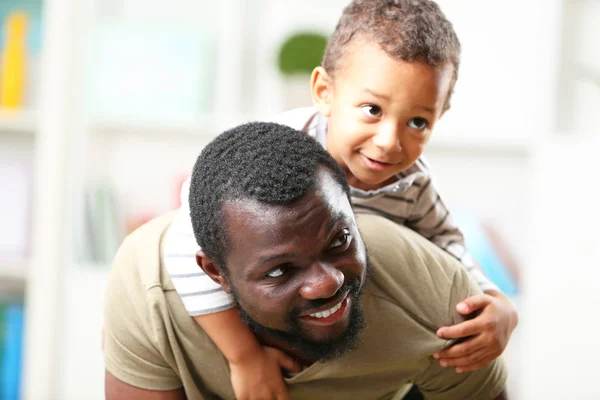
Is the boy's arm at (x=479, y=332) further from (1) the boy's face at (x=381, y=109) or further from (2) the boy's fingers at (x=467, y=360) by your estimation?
(1) the boy's face at (x=381, y=109)

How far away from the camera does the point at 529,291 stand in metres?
1.43

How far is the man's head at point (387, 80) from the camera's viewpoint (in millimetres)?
524

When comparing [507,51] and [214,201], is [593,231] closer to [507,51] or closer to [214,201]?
[507,51]

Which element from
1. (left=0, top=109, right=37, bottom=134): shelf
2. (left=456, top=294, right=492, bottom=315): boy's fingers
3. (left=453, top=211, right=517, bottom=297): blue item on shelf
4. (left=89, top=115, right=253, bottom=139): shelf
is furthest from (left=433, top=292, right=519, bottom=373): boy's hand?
(left=0, top=109, right=37, bottom=134): shelf

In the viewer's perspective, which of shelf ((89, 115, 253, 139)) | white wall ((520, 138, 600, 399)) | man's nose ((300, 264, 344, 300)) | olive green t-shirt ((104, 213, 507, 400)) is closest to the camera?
man's nose ((300, 264, 344, 300))

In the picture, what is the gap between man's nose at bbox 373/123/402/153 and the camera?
542 mm

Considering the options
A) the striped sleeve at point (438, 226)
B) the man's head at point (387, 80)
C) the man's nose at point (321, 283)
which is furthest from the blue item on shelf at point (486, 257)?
the man's nose at point (321, 283)

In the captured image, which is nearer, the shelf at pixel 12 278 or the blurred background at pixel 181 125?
the blurred background at pixel 181 125

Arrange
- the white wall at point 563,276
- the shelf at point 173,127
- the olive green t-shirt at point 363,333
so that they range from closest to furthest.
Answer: the olive green t-shirt at point 363,333, the white wall at point 563,276, the shelf at point 173,127

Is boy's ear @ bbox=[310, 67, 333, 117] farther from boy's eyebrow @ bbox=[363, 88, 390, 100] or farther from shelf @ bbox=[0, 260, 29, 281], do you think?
shelf @ bbox=[0, 260, 29, 281]

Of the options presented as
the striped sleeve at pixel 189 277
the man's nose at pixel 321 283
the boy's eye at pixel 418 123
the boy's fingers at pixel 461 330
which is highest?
the boy's eye at pixel 418 123

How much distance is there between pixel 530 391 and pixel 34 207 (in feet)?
3.39

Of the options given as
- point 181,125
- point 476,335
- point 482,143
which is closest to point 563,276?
point 482,143

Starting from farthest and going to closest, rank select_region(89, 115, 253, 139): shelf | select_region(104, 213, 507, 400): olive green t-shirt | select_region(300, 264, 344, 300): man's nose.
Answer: select_region(89, 115, 253, 139): shelf < select_region(104, 213, 507, 400): olive green t-shirt < select_region(300, 264, 344, 300): man's nose
